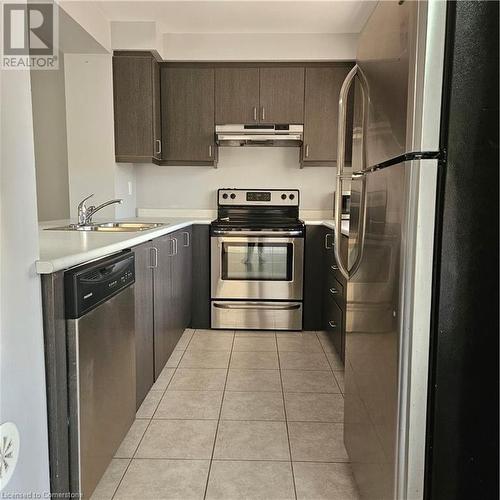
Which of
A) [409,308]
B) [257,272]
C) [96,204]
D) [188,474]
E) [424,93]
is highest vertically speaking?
[424,93]

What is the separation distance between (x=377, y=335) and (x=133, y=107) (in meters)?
2.93

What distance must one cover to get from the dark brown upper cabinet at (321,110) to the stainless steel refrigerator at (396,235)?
7.38ft

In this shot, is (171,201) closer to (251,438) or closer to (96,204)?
(96,204)

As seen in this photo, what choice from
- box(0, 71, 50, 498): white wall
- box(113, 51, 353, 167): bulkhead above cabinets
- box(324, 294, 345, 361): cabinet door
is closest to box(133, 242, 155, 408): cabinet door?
box(0, 71, 50, 498): white wall

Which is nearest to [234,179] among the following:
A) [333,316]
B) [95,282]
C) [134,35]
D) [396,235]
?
[134,35]

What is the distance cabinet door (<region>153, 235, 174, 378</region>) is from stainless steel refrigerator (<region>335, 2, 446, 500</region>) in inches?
50.9

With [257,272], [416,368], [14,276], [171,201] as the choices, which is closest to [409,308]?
[416,368]

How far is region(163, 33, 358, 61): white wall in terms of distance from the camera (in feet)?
12.2

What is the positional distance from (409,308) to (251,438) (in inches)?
49.0

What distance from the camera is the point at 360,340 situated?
1.55m

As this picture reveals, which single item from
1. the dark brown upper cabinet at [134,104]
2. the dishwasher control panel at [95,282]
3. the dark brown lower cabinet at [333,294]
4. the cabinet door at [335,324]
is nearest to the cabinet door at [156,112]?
the dark brown upper cabinet at [134,104]

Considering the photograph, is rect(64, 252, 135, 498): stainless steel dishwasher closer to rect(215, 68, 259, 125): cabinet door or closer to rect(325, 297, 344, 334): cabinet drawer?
rect(325, 297, 344, 334): cabinet drawer

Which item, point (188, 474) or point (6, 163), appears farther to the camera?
point (188, 474)

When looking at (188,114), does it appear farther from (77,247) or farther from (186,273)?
(77,247)
